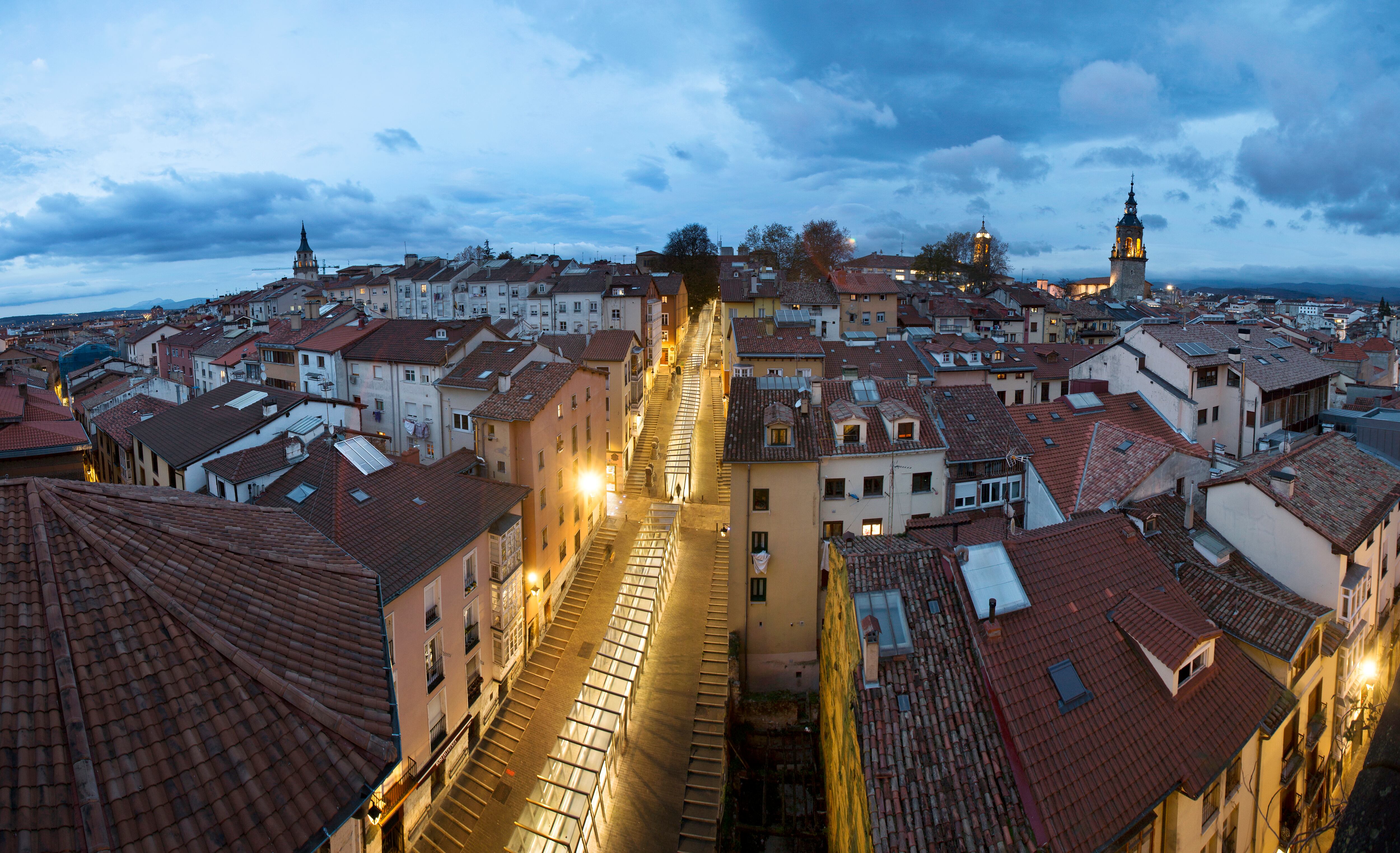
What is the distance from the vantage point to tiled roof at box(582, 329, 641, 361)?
137 feet

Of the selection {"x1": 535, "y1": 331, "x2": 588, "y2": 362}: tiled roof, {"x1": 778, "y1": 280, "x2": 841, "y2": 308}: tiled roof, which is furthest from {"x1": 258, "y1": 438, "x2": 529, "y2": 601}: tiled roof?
{"x1": 778, "y1": 280, "x2": 841, "y2": 308}: tiled roof

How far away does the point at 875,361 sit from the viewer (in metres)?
45.5

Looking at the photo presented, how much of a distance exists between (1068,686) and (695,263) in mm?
78815

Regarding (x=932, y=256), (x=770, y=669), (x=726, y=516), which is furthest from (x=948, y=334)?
(x=932, y=256)

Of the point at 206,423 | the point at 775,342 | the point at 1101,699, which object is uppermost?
the point at 775,342

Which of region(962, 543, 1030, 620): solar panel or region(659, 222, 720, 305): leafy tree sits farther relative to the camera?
region(659, 222, 720, 305): leafy tree

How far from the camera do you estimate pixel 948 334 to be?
50688 mm

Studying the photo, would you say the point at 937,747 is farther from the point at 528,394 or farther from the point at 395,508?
the point at 528,394

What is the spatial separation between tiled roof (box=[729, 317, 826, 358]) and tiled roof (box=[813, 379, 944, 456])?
14.4m

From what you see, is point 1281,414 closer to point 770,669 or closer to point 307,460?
point 770,669

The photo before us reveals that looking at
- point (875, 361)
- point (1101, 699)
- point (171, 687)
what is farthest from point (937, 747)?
point (875, 361)

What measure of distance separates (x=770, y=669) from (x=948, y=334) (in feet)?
109

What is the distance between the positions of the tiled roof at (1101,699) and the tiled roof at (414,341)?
30.6m

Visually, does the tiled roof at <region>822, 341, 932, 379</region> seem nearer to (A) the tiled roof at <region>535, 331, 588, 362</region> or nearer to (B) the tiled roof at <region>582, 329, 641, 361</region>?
(B) the tiled roof at <region>582, 329, 641, 361</region>
